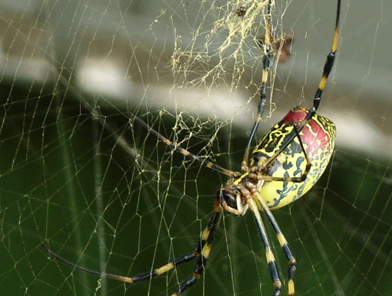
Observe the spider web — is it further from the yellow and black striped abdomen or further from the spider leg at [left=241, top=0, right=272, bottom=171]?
the yellow and black striped abdomen

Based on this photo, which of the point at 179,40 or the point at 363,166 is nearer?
the point at 179,40

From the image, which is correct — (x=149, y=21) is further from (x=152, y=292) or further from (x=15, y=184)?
(x=152, y=292)

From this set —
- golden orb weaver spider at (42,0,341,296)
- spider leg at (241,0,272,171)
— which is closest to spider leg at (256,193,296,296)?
golden orb weaver spider at (42,0,341,296)

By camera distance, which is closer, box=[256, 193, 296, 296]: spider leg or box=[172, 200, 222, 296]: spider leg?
box=[256, 193, 296, 296]: spider leg

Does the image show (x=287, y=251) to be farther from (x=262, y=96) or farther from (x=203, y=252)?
(x=262, y=96)

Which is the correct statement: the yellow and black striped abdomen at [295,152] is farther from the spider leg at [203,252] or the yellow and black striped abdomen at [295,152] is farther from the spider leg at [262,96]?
the spider leg at [203,252]

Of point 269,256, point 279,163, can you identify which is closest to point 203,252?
point 269,256

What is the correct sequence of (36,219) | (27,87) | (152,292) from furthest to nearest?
(152,292)
(36,219)
(27,87)

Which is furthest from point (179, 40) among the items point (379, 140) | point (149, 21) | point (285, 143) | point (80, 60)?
point (379, 140)

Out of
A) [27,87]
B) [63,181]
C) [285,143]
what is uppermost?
[285,143]
